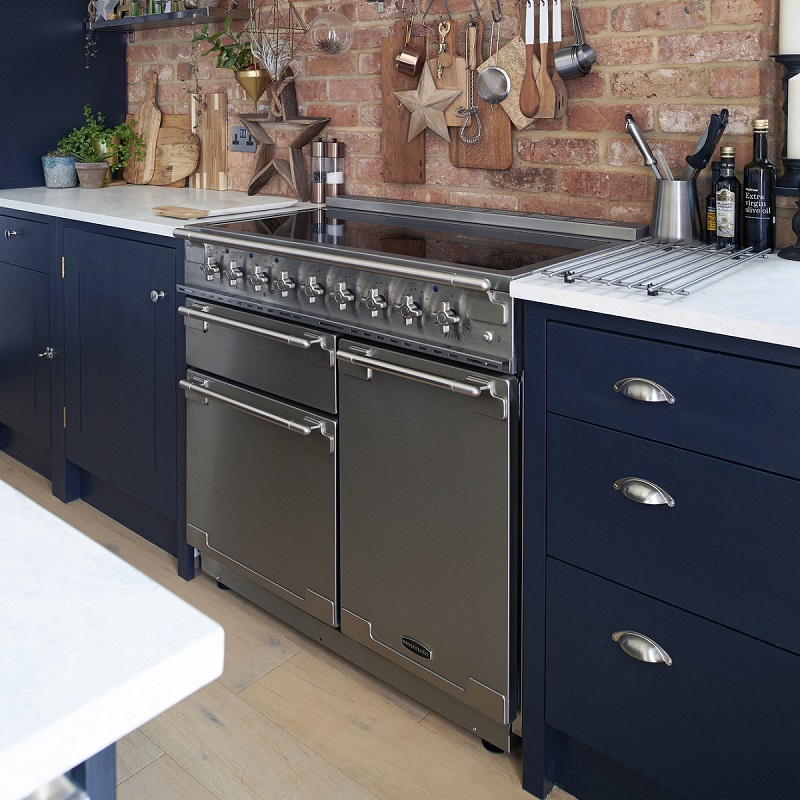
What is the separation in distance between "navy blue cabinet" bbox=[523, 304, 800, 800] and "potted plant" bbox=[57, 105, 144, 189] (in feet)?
7.71

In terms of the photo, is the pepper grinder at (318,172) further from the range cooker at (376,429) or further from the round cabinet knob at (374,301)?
the round cabinet knob at (374,301)

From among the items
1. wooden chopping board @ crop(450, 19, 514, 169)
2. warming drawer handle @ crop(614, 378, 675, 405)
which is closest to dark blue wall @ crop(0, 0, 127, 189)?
wooden chopping board @ crop(450, 19, 514, 169)

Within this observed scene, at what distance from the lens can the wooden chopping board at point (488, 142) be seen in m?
2.31

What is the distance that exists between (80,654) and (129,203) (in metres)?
2.55

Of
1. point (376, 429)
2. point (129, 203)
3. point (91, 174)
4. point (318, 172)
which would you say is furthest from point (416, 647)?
point (91, 174)

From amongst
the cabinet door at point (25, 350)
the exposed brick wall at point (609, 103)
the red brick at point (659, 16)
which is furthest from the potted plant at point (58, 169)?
the red brick at point (659, 16)

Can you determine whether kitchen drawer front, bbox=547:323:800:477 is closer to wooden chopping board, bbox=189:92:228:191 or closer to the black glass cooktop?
the black glass cooktop

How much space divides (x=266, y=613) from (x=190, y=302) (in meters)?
0.84

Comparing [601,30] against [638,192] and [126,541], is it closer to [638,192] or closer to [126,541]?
[638,192]

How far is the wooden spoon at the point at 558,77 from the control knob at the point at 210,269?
0.91 meters

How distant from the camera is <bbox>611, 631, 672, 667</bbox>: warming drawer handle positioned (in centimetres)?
152

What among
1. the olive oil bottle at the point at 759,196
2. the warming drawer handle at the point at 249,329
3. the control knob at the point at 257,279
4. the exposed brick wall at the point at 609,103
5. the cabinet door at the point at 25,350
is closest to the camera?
the olive oil bottle at the point at 759,196

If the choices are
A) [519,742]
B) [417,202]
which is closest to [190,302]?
[417,202]

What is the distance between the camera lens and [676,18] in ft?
6.48
